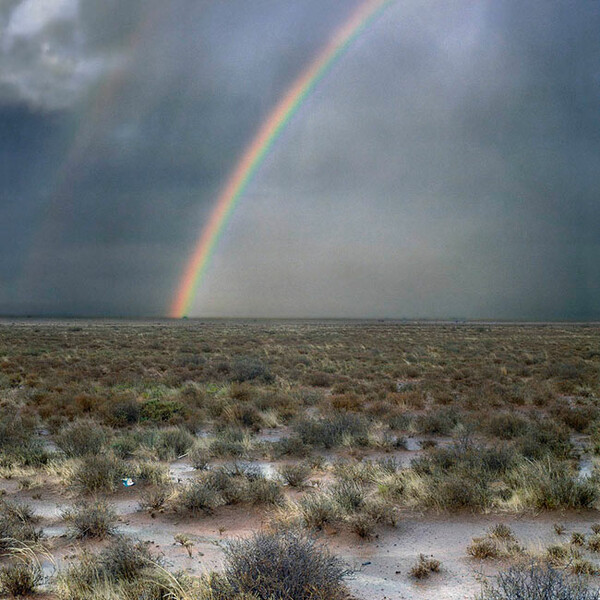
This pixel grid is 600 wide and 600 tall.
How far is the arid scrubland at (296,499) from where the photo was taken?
5191 mm

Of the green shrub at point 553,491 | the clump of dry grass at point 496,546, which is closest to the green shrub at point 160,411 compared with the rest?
the green shrub at point 553,491

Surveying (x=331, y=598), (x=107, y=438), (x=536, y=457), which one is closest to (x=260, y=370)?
(x=107, y=438)

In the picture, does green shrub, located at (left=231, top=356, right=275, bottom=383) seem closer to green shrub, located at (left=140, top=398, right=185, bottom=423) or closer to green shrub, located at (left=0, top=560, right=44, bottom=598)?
green shrub, located at (left=140, top=398, right=185, bottom=423)

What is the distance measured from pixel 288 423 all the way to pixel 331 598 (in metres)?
10.2

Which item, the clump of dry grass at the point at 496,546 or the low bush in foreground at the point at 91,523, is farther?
the low bush in foreground at the point at 91,523

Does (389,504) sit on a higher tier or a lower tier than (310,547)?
lower

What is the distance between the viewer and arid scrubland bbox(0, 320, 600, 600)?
5.19 metres

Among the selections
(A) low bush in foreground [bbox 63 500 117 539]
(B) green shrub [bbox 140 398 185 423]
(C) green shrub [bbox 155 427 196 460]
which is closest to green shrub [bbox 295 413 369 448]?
(C) green shrub [bbox 155 427 196 460]

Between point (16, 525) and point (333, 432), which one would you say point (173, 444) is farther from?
point (16, 525)

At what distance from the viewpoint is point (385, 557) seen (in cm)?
620

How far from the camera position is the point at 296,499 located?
8.09 metres

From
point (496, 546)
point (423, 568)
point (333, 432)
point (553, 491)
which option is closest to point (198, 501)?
point (423, 568)

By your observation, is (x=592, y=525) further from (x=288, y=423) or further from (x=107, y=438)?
(x=107, y=438)

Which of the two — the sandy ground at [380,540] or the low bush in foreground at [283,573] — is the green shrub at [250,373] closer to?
the sandy ground at [380,540]
